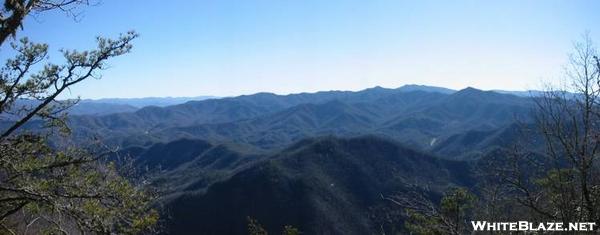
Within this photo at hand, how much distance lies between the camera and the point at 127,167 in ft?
41.8

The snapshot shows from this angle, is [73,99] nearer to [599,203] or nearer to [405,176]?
[599,203]

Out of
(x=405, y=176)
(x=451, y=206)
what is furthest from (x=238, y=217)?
(x=451, y=206)

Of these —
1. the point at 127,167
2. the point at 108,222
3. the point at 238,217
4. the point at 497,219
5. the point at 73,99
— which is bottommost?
the point at 238,217

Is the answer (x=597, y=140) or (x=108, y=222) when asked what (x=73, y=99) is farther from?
(x=597, y=140)

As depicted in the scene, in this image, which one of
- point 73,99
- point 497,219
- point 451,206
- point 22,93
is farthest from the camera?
point 451,206

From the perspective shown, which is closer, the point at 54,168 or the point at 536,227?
the point at 54,168

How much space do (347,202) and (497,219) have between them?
97.8m

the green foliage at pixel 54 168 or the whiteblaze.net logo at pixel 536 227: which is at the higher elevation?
the green foliage at pixel 54 168

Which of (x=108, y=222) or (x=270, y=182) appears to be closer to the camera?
(x=108, y=222)

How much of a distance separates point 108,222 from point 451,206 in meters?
13.7

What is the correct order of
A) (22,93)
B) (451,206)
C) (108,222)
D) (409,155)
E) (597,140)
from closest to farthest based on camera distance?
(108,222) → (22,93) → (597,140) → (451,206) → (409,155)

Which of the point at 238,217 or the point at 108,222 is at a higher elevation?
the point at 108,222

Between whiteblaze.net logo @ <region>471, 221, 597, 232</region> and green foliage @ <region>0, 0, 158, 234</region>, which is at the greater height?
green foliage @ <region>0, 0, 158, 234</region>

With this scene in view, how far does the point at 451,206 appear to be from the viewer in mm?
19375
